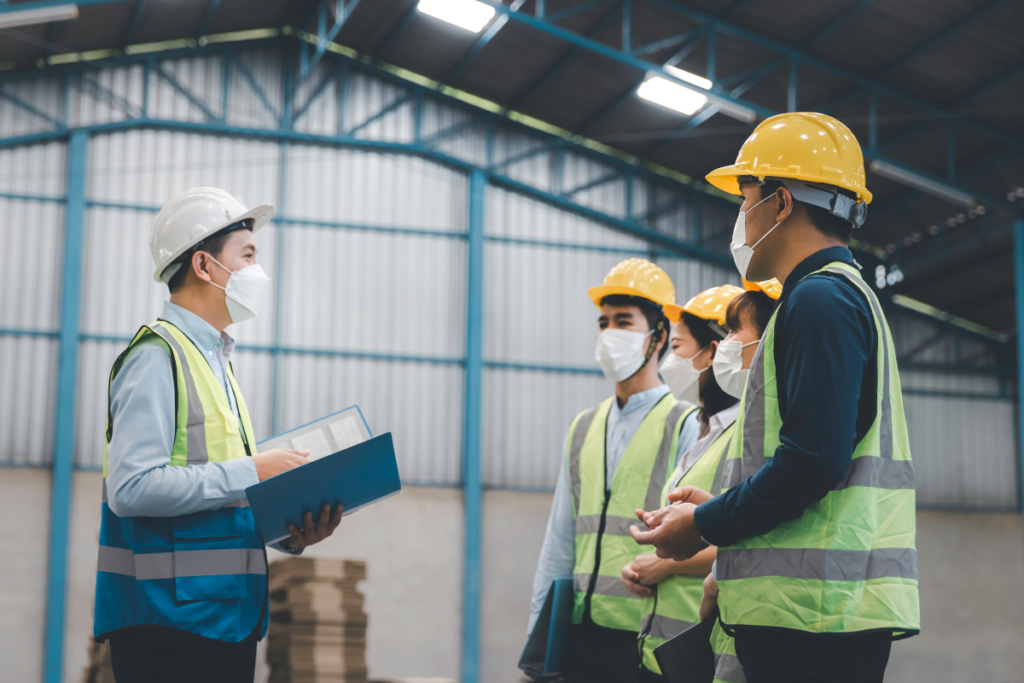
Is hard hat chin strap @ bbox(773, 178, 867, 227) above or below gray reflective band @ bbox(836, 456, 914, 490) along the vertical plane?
above

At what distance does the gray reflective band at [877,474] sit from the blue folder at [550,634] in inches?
91.7

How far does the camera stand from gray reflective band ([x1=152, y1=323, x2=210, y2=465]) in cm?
311

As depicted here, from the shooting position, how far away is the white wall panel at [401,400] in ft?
50.9

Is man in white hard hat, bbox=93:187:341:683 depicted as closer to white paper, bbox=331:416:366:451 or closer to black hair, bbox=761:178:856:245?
white paper, bbox=331:416:366:451

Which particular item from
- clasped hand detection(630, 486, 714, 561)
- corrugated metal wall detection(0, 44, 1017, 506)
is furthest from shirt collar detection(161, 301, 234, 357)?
corrugated metal wall detection(0, 44, 1017, 506)

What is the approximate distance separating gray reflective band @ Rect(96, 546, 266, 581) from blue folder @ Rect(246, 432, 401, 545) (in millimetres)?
98

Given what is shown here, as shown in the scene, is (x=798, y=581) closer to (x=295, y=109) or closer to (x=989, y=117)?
(x=989, y=117)

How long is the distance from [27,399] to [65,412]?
685mm

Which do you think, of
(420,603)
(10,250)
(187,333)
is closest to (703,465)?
(187,333)

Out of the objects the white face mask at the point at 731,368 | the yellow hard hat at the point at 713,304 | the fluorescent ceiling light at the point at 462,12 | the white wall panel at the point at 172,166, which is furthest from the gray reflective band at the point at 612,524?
the white wall panel at the point at 172,166

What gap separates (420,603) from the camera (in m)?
15.3

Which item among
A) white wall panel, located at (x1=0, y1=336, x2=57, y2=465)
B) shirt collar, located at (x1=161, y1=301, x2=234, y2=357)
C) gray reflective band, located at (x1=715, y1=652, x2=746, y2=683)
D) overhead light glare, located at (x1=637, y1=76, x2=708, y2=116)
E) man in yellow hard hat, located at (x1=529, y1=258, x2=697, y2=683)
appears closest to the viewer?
gray reflective band, located at (x1=715, y1=652, x2=746, y2=683)

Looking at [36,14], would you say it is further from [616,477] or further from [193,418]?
[193,418]

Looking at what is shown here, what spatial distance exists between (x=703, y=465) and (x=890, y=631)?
1519 mm
